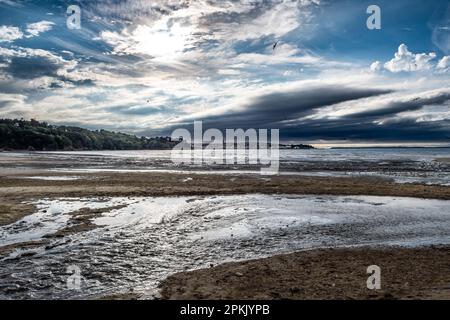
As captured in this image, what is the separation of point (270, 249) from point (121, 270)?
15.5ft

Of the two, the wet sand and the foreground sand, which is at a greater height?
the wet sand

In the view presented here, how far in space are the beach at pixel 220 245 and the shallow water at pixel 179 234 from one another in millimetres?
45

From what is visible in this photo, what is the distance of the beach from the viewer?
7797 mm

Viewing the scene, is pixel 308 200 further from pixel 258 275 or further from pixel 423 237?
pixel 258 275

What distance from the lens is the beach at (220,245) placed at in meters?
7.80

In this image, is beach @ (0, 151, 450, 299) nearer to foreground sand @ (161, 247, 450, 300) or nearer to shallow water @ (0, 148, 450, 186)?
foreground sand @ (161, 247, 450, 300)

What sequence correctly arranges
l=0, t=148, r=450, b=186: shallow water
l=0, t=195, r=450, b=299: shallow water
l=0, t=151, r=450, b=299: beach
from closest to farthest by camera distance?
l=0, t=151, r=450, b=299: beach, l=0, t=195, r=450, b=299: shallow water, l=0, t=148, r=450, b=186: shallow water

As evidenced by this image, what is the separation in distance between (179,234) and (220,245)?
217 centimetres

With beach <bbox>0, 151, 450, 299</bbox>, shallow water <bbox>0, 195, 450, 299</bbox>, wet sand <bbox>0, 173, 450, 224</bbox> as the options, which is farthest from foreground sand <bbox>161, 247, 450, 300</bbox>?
wet sand <bbox>0, 173, 450, 224</bbox>

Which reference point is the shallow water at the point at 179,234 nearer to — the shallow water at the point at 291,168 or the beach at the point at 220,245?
the beach at the point at 220,245

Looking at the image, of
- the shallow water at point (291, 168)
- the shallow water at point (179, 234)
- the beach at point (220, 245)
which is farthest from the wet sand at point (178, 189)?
the shallow water at point (291, 168)

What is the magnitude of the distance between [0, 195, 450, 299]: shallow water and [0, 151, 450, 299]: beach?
0.04 metres

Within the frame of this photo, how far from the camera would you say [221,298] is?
7219mm
